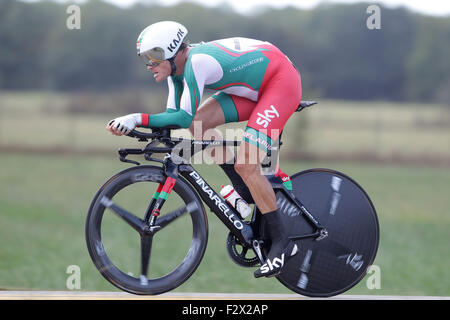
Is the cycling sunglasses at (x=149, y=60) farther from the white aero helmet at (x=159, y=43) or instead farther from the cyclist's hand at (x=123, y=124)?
the cyclist's hand at (x=123, y=124)

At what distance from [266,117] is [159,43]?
92 cm

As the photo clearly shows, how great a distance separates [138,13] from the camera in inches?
1407

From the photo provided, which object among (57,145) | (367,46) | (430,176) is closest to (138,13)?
(57,145)

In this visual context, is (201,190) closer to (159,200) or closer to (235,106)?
(159,200)

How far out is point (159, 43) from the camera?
3.93 meters

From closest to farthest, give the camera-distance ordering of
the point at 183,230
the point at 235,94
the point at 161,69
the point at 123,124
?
the point at 123,124 < the point at 161,69 < the point at 235,94 < the point at 183,230

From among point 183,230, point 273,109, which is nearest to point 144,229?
point 273,109

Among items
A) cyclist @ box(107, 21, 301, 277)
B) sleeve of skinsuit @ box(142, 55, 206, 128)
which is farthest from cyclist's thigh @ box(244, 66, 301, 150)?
sleeve of skinsuit @ box(142, 55, 206, 128)

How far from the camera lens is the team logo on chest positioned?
412 cm

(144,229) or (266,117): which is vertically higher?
(266,117)

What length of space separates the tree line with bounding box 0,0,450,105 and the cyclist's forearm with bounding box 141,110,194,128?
25.8 m

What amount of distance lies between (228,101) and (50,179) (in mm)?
20998

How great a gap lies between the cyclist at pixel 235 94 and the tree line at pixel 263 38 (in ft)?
82.8

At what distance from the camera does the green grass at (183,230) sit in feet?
32.1
